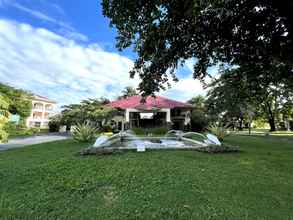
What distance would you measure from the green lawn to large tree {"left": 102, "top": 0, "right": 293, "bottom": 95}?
4.10 metres

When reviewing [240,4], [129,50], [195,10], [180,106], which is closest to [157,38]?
[129,50]

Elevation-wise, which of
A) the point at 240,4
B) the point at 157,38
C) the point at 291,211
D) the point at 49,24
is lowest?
the point at 291,211

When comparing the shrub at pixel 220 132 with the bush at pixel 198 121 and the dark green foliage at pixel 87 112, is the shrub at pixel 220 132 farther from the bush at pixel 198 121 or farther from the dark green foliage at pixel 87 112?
the dark green foliage at pixel 87 112

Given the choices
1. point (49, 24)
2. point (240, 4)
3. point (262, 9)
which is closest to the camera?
point (240, 4)

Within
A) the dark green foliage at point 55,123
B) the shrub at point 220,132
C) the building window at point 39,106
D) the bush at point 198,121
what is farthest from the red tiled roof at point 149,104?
the building window at point 39,106

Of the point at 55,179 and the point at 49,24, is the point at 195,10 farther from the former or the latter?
the point at 49,24

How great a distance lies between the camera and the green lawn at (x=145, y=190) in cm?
362

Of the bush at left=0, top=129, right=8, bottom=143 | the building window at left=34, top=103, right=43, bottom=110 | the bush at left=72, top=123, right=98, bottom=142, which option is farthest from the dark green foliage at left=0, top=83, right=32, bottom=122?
the building window at left=34, top=103, right=43, bottom=110

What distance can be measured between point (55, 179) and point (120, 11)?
5376 millimetres

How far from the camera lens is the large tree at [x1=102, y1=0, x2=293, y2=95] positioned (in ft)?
22.3

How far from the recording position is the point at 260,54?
28.3 feet

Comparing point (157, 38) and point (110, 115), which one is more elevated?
point (157, 38)

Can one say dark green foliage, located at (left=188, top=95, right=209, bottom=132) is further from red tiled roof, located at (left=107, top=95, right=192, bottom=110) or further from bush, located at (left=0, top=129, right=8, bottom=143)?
bush, located at (left=0, top=129, right=8, bottom=143)

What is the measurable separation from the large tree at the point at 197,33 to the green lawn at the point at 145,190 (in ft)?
13.5
